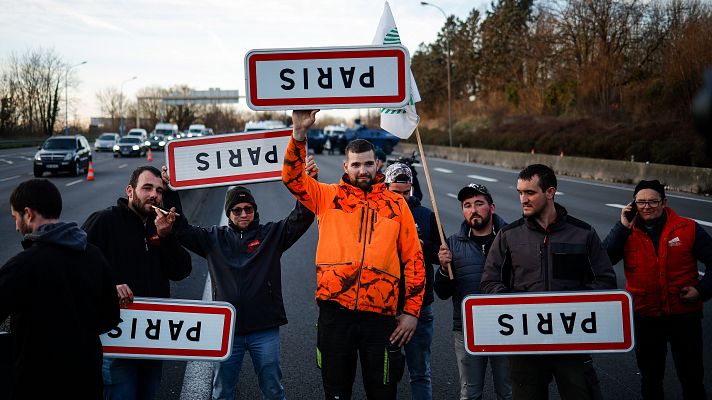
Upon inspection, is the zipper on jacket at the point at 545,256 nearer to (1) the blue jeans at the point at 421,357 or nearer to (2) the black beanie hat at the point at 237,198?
(1) the blue jeans at the point at 421,357

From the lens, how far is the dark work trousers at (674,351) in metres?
4.66

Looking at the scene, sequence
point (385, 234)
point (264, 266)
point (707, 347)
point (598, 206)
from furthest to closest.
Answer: point (598, 206) → point (707, 347) → point (264, 266) → point (385, 234)

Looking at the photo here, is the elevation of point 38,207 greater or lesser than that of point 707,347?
greater

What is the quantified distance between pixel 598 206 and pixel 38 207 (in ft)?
52.8

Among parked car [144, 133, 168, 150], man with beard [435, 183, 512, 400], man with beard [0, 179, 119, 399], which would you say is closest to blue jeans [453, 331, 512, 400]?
man with beard [435, 183, 512, 400]

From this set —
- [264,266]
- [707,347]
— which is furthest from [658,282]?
[264,266]

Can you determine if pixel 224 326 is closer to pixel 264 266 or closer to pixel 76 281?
pixel 264 266

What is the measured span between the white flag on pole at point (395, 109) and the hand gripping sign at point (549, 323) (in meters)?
1.39

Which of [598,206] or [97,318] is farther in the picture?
[598,206]

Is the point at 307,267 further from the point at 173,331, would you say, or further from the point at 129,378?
the point at 173,331

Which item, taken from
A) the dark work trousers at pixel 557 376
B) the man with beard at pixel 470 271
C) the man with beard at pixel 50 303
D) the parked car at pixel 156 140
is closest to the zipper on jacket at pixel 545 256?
the dark work trousers at pixel 557 376

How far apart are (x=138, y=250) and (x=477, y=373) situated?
226cm

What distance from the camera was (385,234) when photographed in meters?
3.84

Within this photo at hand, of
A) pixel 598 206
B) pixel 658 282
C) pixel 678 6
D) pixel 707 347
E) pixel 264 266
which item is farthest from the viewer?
pixel 678 6
